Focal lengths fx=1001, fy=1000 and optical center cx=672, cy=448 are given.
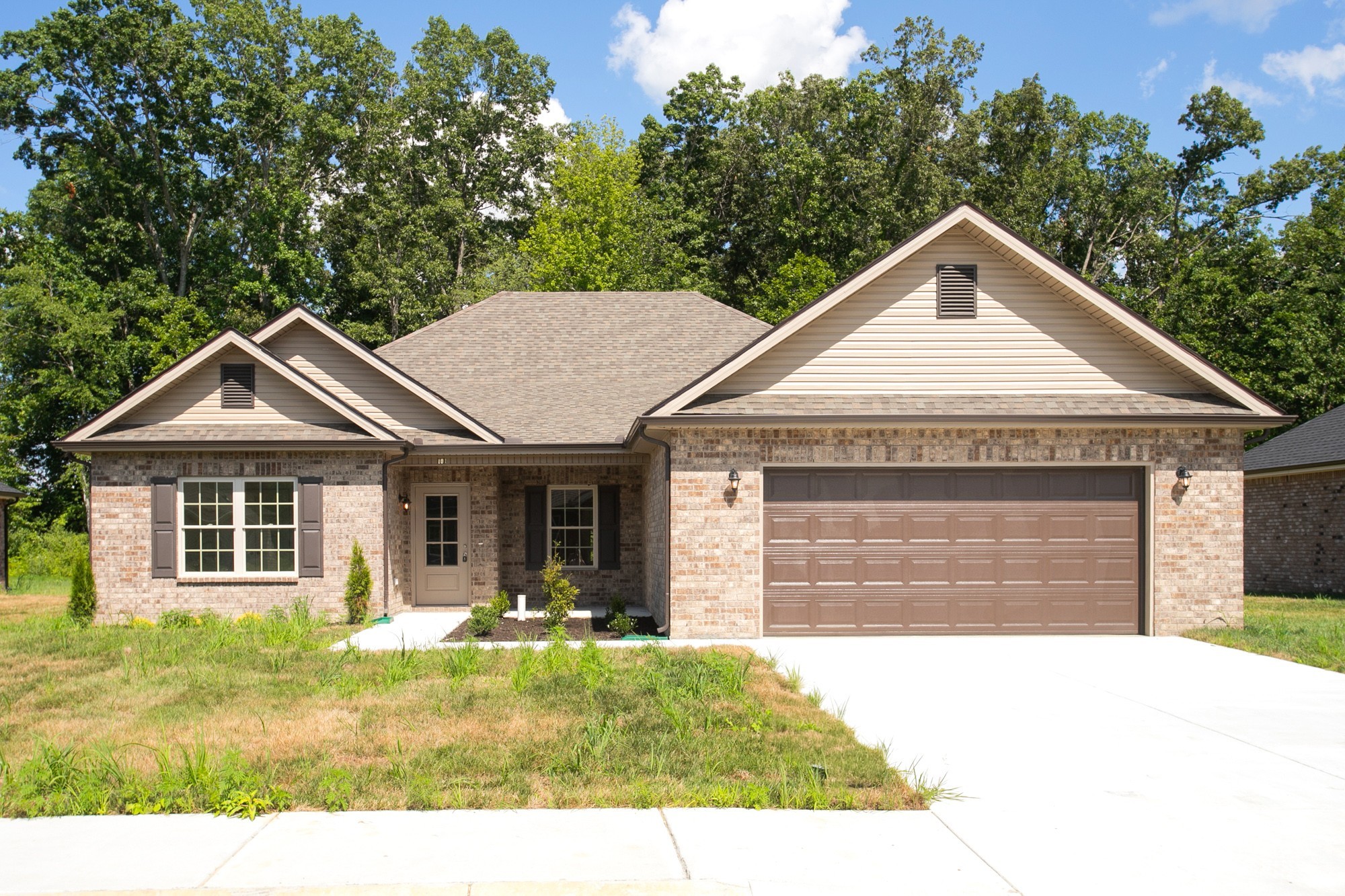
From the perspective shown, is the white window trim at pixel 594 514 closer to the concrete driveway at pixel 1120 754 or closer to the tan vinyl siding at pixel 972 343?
the tan vinyl siding at pixel 972 343

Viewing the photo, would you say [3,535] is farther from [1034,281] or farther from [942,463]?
[1034,281]

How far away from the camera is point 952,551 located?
1359 cm

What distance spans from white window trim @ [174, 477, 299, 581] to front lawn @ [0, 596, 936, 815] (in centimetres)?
389

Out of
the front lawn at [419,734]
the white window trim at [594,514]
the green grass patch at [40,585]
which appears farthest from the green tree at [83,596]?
the green grass patch at [40,585]

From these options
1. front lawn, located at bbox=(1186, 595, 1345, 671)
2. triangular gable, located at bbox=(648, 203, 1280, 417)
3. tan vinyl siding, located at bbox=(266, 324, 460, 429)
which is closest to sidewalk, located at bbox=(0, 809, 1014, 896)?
triangular gable, located at bbox=(648, 203, 1280, 417)

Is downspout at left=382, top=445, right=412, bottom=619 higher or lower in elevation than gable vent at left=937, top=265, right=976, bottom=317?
lower

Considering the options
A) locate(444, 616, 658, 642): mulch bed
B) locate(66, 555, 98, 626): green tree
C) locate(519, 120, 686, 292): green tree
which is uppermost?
locate(519, 120, 686, 292): green tree

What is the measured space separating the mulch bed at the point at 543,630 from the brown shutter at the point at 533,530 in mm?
1915

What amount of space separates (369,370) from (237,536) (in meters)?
3.46

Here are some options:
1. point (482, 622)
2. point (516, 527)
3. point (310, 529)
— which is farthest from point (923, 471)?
point (310, 529)

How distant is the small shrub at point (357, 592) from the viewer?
15.2 metres

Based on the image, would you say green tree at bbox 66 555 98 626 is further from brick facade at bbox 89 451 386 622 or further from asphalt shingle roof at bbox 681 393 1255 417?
asphalt shingle roof at bbox 681 393 1255 417

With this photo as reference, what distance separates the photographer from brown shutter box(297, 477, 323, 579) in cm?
1550

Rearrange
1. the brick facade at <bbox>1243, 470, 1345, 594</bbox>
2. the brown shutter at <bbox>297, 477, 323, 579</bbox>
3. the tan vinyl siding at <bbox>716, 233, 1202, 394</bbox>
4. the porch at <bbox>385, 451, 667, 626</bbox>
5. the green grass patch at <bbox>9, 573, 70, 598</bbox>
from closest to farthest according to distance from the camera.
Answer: the tan vinyl siding at <bbox>716, 233, 1202, 394</bbox> → the brown shutter at <bbox>297, 477, 323, 579</bbox> → the porch at <bbox>385, 451, 667, 626</bbox> → the brick facade at <bbox>1243, 470, 1345, 594</bbox> → the green grass patch at <bbox>9, 573, 70, 598</bbox>
